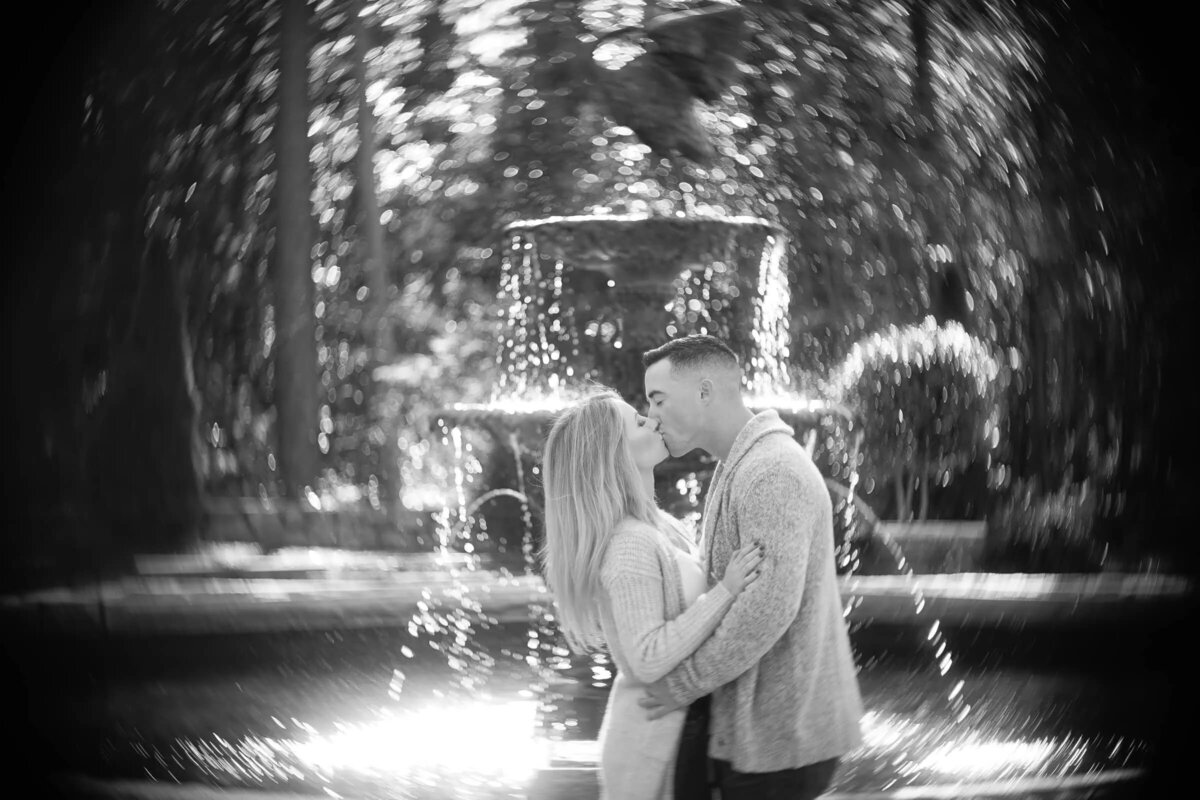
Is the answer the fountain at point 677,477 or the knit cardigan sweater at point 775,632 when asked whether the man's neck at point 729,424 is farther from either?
the fountain at point 677,477

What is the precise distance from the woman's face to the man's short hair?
0.60ft

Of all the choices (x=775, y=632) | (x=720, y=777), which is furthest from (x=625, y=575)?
(x=720, y=777)

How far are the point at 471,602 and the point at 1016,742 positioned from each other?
5.56 metres

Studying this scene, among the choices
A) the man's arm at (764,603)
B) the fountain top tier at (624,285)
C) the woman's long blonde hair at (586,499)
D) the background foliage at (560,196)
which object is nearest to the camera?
the man's arm at (764,603)

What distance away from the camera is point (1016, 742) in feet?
20.9

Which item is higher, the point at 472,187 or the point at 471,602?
the point at 472,187

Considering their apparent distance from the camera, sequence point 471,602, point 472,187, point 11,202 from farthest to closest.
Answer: point 472,187
point 471,602
point 11,202

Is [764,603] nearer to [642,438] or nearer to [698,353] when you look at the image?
[642,438]

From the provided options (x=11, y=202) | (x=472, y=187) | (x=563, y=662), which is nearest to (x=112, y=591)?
(x=563, y=662)

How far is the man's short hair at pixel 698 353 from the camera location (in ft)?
12.7

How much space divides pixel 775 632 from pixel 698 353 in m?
0.83

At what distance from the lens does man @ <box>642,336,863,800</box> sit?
11.3 feet

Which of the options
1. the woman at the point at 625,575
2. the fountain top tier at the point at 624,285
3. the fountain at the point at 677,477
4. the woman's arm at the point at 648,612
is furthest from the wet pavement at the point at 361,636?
the woman's arm at the point at 648,612

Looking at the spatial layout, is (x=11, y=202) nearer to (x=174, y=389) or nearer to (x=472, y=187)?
(x=174, y=389)
